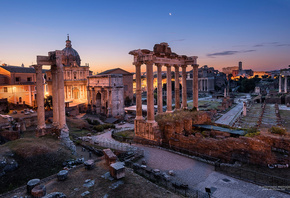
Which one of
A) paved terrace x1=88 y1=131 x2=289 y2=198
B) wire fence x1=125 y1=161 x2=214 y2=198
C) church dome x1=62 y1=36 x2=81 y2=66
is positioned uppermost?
church dome x1=62 y1=36 x2=81 y2=66

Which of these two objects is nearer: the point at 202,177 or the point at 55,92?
the point at 202,177

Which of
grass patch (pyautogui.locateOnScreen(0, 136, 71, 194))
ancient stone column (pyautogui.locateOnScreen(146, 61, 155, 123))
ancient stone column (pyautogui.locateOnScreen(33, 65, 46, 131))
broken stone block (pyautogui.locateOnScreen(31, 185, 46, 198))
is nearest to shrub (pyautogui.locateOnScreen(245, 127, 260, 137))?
ancient stone column (pyautogui.locateOnScreen(146, 61, 155, 123))

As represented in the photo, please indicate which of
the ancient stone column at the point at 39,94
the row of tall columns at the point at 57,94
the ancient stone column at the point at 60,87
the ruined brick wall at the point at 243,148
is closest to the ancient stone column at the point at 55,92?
the row of tall columns at the point at 57,94

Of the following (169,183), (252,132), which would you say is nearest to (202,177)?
(169,183)

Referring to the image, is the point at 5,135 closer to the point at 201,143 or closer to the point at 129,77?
the point at 201,143

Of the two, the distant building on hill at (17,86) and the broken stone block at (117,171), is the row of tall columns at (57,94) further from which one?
the distant building on hill at (17,86)

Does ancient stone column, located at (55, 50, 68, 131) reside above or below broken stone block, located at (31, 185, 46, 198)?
above

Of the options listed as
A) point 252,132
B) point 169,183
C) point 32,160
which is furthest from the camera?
point 252,132

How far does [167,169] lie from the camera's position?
43.2 feet

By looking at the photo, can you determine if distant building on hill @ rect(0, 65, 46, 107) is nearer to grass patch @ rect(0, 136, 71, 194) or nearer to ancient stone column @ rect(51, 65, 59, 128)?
ancient stone column @ rect(51, 65, 59, 128)

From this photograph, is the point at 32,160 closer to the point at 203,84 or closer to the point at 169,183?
the point at 169,183

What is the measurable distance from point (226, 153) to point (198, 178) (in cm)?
378

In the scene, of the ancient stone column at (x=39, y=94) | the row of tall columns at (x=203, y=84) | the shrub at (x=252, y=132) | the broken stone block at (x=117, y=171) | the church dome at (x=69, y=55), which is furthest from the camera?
the row of tall columns at (x=203, y=84)

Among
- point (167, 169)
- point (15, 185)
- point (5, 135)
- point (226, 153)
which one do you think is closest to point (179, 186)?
point (167, 169)
